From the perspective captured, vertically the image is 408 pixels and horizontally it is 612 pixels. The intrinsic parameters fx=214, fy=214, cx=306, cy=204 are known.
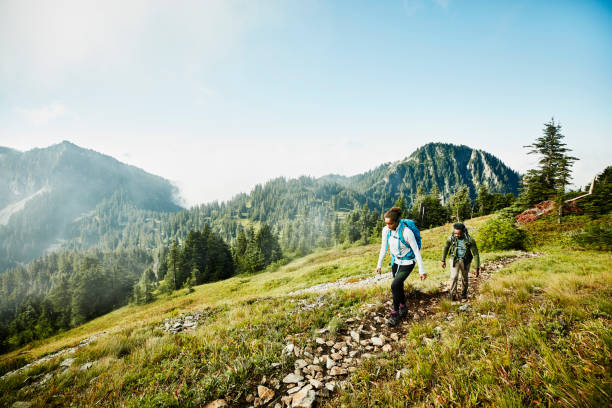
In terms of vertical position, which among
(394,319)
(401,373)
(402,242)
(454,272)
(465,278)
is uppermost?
(402,242)

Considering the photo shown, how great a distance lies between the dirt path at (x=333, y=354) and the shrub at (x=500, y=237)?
15.2m

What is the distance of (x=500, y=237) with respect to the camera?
1838cm

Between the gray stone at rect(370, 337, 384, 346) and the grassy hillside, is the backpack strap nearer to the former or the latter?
the grassy hillside

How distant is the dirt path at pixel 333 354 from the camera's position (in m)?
3.71

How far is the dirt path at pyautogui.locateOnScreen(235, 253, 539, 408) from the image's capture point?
3707 millimetres

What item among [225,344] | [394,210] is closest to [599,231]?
[394,210]

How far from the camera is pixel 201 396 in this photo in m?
3.75

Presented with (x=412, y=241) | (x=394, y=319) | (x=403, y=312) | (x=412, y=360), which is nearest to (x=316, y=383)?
(x=412, y=360)

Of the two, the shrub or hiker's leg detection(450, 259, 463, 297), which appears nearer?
hiker's leg detection(450, 259, 463, 297)

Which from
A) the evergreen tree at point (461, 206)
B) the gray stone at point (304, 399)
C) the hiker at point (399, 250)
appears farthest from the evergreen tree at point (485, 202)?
the gray stone at point (304, 399)

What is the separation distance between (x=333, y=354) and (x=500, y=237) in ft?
69.3

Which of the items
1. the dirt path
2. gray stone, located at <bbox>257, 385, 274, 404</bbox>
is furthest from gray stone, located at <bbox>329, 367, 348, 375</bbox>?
gray stone, located at <bbox>257, 385, 274, 404</bbox>

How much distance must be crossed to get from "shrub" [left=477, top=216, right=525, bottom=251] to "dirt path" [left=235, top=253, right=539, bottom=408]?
49.8ft

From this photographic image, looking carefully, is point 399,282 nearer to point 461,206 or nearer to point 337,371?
point 337,371
